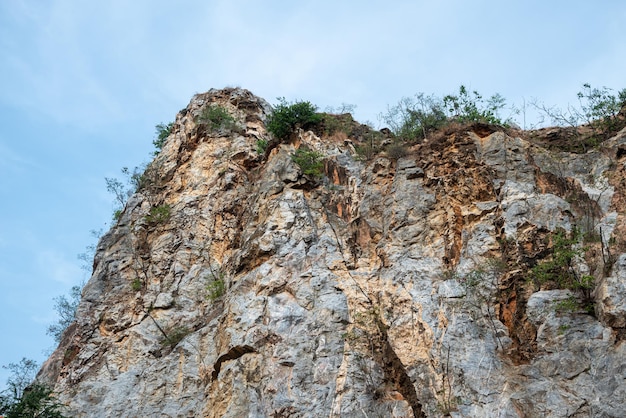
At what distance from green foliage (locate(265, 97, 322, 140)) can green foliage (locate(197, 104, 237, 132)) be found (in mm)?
2681

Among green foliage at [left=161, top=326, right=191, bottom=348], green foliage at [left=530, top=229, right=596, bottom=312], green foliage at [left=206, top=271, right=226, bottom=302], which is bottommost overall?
green foliage at [left=530, top=229, right=596, bottom=312]

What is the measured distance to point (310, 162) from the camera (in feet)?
74.1

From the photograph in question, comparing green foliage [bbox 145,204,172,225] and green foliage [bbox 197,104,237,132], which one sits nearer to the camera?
green foliage [bbox 145,204,172,225]

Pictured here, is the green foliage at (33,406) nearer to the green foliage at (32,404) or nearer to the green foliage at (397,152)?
the green foliage at (32,404)

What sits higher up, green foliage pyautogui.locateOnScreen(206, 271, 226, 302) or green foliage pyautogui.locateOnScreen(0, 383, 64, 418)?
green foliage pyautogui.locateOnScreen(206, 271, 226, 302)

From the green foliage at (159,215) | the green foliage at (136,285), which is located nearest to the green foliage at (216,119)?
the green foliage at (159,215)

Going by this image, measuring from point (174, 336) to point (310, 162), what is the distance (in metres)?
7.68

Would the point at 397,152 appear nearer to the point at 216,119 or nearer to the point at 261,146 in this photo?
the point at 261,146

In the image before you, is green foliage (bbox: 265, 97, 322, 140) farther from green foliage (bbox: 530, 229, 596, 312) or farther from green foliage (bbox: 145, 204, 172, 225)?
green foliage (bbox: 530, 229, 596, 312)

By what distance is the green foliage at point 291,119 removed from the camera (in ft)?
83.3

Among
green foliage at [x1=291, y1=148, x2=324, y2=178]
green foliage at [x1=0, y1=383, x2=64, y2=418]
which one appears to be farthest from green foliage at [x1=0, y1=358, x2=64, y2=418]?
green foliage at [x1=291, y1=148, x2=324, y2=178]

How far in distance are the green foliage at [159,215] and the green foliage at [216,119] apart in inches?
191

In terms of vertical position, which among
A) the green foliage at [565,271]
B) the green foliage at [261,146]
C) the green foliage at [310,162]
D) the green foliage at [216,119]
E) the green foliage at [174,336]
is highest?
the green foliage at [216,119]

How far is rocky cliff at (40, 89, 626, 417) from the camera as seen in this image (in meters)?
14.6
